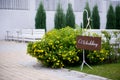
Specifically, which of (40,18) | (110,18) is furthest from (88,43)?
(110,18)

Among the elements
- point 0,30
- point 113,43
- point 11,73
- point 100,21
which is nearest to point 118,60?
point 113,43

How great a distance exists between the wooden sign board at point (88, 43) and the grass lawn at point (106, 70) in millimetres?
711

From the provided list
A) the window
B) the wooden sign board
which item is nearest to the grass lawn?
the wooden sign board

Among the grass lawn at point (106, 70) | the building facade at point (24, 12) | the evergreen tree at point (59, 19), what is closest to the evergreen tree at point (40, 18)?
the building facade at point (24, 12)

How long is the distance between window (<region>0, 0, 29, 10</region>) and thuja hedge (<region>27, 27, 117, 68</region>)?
1526 cm

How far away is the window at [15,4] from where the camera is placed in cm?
2586

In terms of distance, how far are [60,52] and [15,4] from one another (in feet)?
53.8

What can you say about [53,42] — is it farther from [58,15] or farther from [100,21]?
[100,21]

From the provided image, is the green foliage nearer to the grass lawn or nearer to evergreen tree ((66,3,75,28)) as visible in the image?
the grass lawn

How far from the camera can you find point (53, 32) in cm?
1155

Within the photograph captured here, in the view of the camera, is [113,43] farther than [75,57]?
Yes

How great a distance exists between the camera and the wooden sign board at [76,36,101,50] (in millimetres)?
10102

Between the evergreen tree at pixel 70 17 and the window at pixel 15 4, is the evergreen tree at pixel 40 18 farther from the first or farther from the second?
the evergreen tree at pixel 70 17

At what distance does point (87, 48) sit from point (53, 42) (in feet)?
4.10
